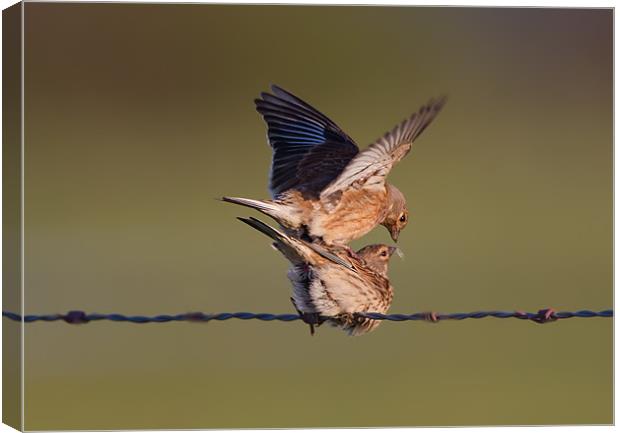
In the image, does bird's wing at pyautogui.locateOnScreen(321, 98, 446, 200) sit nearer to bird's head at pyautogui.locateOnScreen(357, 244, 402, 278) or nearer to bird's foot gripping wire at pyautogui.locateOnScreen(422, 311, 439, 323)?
bird's head at pyautogui.locateOnScreen(357, 244, 402, 278)

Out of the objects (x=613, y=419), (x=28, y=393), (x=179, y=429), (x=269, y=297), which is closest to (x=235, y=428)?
(x=179, y=429)

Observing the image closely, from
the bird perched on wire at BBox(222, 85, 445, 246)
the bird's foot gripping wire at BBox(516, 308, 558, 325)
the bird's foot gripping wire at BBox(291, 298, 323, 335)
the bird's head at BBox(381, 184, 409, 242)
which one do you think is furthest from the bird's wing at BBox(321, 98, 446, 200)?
the bird's foot gripping wire at BBox(516, 308, 558, 325)

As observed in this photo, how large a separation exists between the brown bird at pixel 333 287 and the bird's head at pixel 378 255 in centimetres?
13

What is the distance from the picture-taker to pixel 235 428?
24.1 ft

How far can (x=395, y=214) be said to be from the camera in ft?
27.7

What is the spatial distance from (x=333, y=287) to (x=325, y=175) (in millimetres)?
879

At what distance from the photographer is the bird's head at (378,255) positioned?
793 cm

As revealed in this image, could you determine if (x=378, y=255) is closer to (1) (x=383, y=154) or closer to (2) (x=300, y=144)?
(1) (x=383, y=154)

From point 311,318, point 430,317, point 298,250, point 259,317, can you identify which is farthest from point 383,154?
point 259,317

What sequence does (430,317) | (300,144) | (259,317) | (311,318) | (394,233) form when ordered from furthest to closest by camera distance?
(394,233), (300,144), (311,318), (430,317), (259,317)

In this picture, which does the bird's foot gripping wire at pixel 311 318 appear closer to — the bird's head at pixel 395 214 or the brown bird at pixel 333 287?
the brown bird at pixel 333 287

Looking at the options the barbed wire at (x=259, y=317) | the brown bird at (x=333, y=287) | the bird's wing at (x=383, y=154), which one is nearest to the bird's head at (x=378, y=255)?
the brown bird at (x=333, y=287)

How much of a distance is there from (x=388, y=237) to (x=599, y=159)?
165 cm

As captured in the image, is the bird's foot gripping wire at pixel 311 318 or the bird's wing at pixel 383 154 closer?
the bird's wing at pixel 383 154
